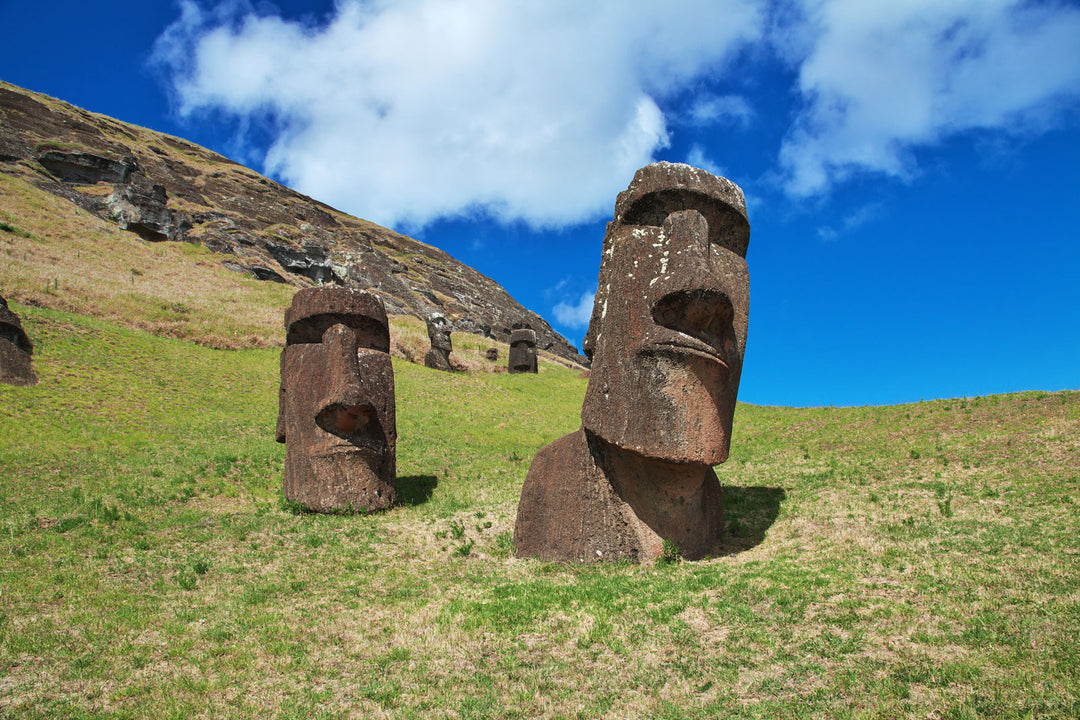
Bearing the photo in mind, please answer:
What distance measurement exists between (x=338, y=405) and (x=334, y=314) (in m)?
1.58

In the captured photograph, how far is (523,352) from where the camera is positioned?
33750mm

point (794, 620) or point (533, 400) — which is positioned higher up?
Answer: point (533, 400)

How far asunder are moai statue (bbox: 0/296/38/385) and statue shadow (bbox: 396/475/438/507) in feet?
34.1

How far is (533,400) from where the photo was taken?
2614 centimetres

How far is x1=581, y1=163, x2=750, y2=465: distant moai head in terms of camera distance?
270 inches

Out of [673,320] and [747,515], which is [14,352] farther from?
[747,515]

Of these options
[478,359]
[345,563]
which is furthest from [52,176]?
[345,563]

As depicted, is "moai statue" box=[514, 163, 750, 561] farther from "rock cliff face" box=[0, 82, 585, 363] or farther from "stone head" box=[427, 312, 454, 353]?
"rock cliff face" box=[0, 82, 585, 363]

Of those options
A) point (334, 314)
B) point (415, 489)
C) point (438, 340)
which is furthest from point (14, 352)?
point (438, 340)

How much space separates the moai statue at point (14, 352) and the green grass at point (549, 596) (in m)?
4.05

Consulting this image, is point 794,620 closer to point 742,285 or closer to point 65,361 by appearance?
point 742,285

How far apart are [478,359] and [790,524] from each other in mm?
29354

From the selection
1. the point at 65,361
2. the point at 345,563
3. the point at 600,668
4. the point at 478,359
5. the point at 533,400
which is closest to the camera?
the point at 600,668

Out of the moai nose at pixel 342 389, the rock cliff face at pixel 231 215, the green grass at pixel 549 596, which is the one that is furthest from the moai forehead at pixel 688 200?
the rock cliff face at pixel 231 215
